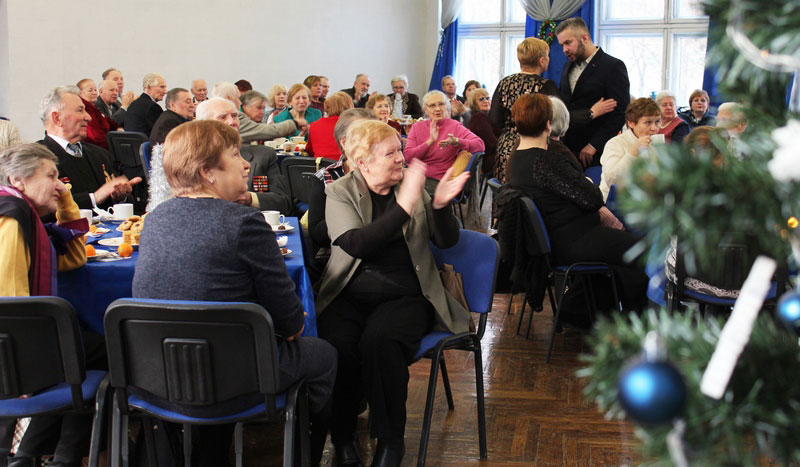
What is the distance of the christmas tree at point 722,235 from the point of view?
531 mm

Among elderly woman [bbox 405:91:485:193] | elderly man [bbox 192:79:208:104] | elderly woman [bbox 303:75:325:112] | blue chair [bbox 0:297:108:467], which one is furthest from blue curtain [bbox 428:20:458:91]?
blue chair [bbox 0:297:108:467]

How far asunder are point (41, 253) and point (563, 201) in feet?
8.69

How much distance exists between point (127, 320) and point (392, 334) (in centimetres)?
100

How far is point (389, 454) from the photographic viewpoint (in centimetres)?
269

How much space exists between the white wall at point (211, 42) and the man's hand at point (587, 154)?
21.8 feet

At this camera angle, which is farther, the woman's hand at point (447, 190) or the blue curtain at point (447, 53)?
the blue curtain at point (447, 53)

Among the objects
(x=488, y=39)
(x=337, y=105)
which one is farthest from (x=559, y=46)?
(x=337, y=105)

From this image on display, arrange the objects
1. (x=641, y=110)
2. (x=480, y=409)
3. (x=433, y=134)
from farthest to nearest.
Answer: (x=433, y=134) < (x=641, y=110) < (x=480, y=409)

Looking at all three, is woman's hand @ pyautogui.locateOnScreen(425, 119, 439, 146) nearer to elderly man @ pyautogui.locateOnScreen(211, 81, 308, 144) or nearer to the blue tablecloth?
elderly man @ pyautogui.locateOnScreen(211, 81, 308, 144)

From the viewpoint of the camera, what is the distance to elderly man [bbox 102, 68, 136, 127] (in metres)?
8.91

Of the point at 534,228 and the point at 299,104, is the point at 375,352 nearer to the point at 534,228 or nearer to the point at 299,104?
the point at 534,228

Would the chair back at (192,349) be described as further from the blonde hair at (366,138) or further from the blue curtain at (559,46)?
the blue curtain at (559,46)

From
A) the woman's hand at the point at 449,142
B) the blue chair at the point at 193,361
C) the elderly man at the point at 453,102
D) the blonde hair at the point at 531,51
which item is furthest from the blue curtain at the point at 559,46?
the blue chair at the point at 193,361

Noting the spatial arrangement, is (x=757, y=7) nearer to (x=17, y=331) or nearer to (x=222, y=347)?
(x=222, y=347)
